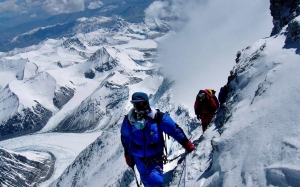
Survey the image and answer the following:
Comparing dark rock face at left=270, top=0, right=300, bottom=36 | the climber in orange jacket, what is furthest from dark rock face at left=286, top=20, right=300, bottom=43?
dark rock face at left=270, top=0, right=300, bottom=36

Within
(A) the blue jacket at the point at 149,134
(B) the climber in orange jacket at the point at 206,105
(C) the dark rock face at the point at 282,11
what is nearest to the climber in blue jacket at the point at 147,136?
(A) the blue jacket at the point at 149,134

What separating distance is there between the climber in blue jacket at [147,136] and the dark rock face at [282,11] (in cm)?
1489

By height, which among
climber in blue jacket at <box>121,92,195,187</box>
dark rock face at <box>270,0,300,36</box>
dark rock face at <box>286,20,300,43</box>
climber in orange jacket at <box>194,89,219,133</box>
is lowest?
climber in orange jacket at <box>194,89,219,133</box>

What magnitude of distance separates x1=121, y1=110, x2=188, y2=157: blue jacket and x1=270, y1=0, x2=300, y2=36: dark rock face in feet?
48.7

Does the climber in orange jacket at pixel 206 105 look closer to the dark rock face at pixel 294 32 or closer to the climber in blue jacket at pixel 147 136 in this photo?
the dark rock face at pixel 294 32

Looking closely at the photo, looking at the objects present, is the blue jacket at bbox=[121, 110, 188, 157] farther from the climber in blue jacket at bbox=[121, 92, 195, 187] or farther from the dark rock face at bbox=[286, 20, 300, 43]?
the dark rock face at bbox=[286, 20, 300, 43]

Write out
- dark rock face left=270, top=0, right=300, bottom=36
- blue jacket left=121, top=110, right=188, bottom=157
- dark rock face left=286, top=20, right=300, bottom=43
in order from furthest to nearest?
dark rock face left=270, top=0, right=300, bottom=36 < dark rock face left=286, top=20, right=300, bottom=43 < blue jacket left=121, top=110, right=188, bottom=157

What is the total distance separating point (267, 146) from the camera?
31.1ft

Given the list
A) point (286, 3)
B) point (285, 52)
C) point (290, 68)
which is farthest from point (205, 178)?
point (286, 3)

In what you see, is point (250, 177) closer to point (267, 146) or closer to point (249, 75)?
point (267, 146)

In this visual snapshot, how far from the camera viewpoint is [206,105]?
→ 1894cm

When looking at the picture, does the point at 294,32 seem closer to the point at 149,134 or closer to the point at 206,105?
the point at 206,105

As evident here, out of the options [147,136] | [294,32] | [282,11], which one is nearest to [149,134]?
[147,136]

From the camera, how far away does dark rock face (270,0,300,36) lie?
21.8m
